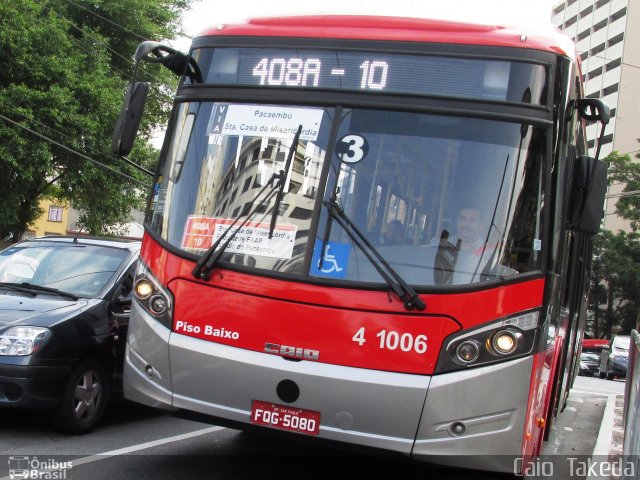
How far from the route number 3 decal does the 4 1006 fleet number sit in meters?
1.12

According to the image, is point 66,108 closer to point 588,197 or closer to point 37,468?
point 37,468

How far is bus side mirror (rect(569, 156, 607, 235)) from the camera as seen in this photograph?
5238mm

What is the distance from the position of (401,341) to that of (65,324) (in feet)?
10.4

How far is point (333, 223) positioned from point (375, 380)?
3.28 ft

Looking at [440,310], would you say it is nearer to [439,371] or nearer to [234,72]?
[439,371]

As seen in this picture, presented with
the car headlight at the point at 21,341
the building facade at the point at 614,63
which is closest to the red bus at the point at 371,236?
the car headlight at the point at 21,341

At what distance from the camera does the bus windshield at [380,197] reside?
4.91m

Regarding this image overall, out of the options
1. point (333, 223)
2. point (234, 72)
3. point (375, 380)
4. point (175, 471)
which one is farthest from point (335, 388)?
point (234, 72)

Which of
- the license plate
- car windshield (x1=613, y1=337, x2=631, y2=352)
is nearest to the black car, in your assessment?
the license plate

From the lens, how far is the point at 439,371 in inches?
186

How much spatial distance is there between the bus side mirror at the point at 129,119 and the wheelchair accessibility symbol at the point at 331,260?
1714 mm

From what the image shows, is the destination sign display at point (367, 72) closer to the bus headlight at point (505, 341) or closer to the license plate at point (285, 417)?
the bus headlight at point (505, 341)

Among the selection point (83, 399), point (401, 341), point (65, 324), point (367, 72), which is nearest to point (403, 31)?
point (367, 72)

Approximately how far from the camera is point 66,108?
24.0 meters
